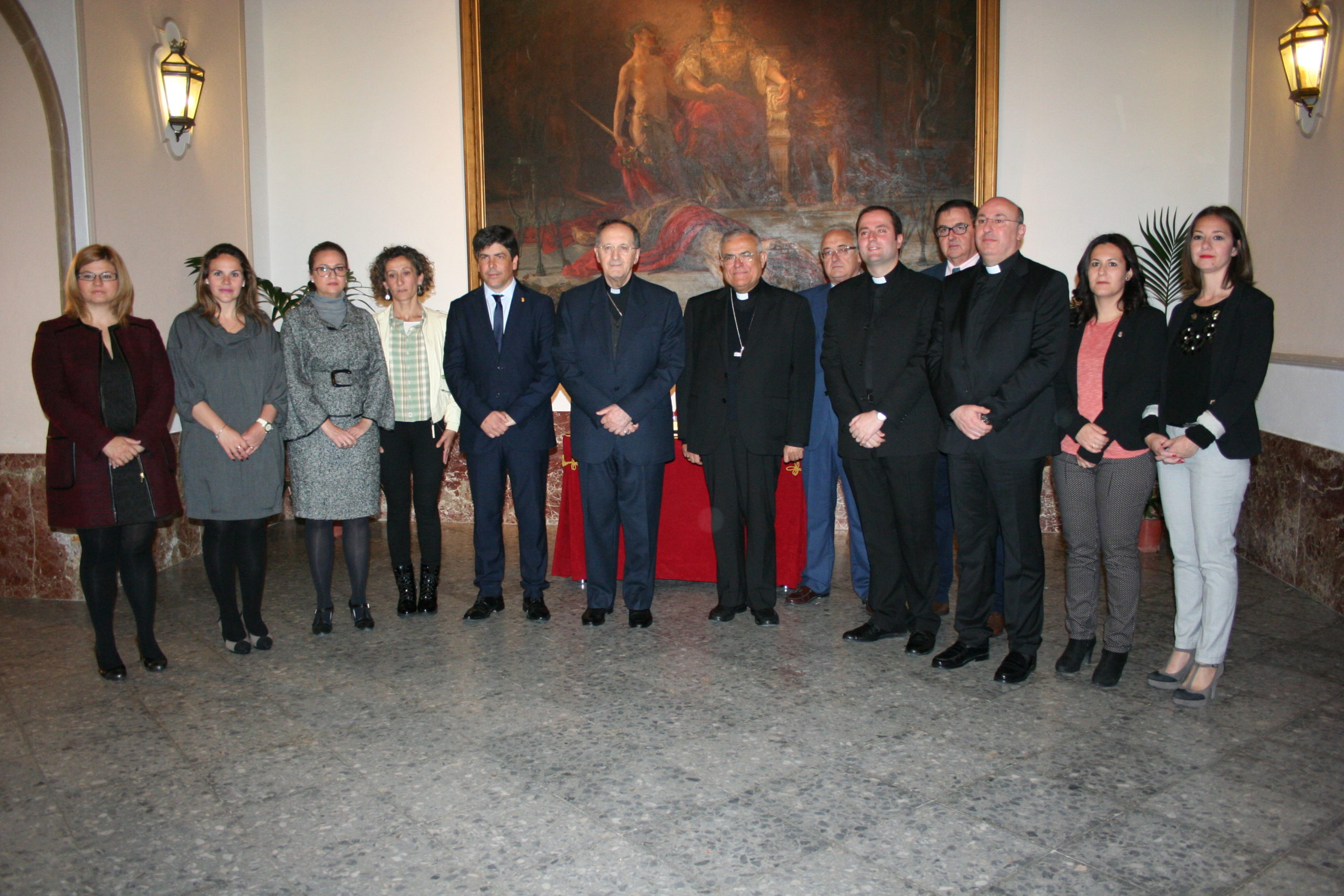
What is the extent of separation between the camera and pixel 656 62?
693 centimetres

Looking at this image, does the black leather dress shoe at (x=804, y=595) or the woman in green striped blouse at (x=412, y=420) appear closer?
the woman in green striped blouse at (x=412, y=420)

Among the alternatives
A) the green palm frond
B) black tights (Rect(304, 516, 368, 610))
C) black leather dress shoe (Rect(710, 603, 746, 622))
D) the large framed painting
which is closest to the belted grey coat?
black tights (Rect(304, 516, 368, 610))

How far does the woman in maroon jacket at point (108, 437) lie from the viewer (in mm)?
3867

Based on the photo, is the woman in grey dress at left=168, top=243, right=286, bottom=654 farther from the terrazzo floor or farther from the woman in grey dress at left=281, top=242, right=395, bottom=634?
the terrazzo floor

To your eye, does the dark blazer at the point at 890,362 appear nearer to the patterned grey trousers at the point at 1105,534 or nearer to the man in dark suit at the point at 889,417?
the man in dark suit at the point at 889,417

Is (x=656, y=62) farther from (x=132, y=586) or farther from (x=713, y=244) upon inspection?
(x=132, y=586)

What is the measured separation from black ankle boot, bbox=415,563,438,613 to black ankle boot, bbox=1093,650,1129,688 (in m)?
3.06

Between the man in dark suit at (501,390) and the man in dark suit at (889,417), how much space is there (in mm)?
1389

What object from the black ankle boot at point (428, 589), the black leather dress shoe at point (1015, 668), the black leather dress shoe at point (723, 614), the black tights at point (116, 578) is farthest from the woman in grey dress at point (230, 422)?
the black leather dress shoe at point (1015, 668)

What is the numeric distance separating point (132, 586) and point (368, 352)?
1411 mm

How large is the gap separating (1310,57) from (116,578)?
627cm

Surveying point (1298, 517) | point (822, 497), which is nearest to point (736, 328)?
point (822, 497)

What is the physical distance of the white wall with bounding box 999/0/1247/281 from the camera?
257 inches

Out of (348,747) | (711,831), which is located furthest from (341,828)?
(711,831)
